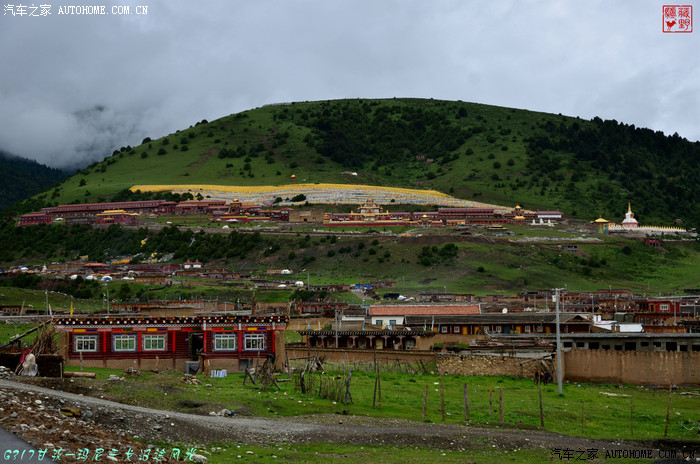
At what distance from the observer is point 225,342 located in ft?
150

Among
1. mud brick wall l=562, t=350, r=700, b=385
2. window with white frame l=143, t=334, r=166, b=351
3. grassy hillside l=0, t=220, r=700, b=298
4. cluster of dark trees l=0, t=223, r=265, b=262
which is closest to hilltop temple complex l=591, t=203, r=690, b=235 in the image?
grassy hillside l=0, t=220, r=700, b=298

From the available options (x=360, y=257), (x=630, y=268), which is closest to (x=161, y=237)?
(x=360, y=257)

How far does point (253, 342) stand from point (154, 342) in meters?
5.23

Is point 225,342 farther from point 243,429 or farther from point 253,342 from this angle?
point 243,429

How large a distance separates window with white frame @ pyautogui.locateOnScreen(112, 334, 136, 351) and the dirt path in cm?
1809

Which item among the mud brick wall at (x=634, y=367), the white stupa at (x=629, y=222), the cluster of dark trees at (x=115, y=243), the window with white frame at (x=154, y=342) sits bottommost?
the mud brick wall at (x=634, y=367)

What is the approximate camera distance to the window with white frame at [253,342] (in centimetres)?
4572

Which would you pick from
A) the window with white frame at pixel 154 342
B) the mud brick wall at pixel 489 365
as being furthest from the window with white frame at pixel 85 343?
the mud brick wall at pixel 489 365

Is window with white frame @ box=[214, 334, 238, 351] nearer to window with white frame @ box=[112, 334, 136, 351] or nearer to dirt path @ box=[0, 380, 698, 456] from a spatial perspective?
window with white frame @ box=[112, 334, 136, 351]

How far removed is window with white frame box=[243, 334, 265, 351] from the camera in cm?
4572

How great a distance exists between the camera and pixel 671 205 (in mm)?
193375

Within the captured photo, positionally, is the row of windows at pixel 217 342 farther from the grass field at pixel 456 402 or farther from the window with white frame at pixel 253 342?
the grass field at pixel 456 402

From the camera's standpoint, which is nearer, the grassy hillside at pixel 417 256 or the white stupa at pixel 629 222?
the grassy hillside at pixel 417 256

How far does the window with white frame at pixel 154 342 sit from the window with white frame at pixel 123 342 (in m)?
0.62
